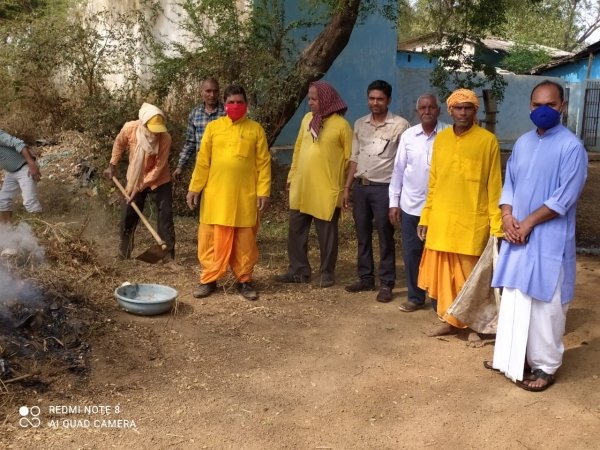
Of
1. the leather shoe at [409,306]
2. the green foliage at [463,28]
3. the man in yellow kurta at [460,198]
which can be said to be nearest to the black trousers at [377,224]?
the leather shoe at [409,306]

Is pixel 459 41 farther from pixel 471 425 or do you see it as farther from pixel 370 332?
pixel 471 425

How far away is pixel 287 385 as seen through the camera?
393 cm

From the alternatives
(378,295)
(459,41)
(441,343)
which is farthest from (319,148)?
(459,41)

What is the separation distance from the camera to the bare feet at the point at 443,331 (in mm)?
4801

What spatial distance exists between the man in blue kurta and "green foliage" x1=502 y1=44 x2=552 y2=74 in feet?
70.3

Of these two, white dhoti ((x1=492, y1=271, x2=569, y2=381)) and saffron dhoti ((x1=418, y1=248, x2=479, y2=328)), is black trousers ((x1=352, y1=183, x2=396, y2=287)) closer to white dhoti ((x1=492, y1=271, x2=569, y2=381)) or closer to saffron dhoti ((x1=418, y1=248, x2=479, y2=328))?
saffron dhoti ((x1=418, y1=248, x2=479, y2=328))

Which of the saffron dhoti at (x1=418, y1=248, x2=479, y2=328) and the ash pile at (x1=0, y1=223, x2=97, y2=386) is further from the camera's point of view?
the saffron dhoti at (x1=418, y1=248, x2=479, y2=328)

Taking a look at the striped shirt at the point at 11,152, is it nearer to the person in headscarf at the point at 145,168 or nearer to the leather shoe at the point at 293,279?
the person in headscarf at the point at 145,168

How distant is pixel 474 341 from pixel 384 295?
111 cm

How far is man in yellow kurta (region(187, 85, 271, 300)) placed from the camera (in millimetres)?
5234

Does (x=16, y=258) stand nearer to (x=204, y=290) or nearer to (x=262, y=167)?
(x=204, y=290)

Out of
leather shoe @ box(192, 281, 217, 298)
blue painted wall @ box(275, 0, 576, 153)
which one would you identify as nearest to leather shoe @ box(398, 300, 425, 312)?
leather shoe @ box(192, 281, 217, 298)

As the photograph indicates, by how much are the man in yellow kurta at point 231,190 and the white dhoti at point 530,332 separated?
7.22 ft

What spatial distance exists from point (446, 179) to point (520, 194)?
75 cm
